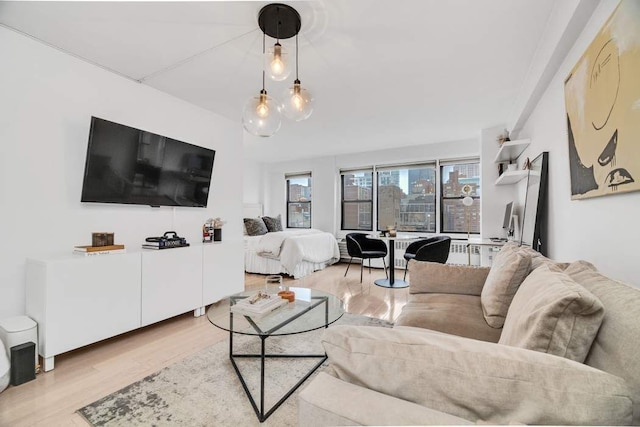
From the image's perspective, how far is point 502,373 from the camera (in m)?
0.62

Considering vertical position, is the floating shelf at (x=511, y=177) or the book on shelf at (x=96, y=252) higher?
the floating shelf at (x=511, y=177)

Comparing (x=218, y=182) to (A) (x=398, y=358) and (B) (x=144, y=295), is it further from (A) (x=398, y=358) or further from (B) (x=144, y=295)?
(A) (x=398, y=358)

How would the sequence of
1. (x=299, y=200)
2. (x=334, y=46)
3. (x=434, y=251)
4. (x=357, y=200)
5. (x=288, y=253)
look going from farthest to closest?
1. (x=299, y=200)
2. (x=357, y=200)
3. (x=288, y=253)
4. (x=434, y=251)
5. (x=334, y=46)

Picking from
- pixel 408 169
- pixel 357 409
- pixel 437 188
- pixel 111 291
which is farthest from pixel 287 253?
pixel 357 409

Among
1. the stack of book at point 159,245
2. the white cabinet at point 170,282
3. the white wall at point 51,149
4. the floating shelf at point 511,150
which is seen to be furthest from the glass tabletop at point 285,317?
the floating shelf at point 511,150

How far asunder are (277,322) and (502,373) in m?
1.39

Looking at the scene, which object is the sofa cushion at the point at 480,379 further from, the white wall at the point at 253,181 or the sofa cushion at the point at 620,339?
the white wall at the point at 253,181

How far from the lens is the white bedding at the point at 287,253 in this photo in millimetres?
4762

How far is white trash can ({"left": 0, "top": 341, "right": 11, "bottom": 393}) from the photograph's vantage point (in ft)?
5.53

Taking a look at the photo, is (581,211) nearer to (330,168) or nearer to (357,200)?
(357,200)

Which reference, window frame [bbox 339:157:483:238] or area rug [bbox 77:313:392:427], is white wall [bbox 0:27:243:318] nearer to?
area rug [bbox 77:313:392:427]

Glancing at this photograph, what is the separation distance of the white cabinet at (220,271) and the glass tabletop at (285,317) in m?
1.02

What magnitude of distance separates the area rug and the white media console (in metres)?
0.71

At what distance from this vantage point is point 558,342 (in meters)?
0.82
